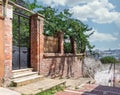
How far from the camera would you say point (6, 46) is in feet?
29.2

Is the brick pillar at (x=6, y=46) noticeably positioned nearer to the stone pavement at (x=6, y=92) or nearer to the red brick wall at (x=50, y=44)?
the stone pavement at (x=6, y=92)

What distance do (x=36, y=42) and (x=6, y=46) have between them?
278cm

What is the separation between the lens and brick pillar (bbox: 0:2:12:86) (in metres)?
8.70

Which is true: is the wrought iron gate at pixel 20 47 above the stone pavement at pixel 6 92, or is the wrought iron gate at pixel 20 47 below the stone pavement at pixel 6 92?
above

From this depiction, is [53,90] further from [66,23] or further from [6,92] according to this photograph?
[66,23]

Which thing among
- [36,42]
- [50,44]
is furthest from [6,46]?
[50,44]

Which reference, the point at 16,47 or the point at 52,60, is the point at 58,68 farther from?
the point at 16,47

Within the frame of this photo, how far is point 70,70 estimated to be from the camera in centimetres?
1518

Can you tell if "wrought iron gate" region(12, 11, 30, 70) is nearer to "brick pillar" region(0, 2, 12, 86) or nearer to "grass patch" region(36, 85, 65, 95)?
"brick pillar" region(0, 2, 12, 86)

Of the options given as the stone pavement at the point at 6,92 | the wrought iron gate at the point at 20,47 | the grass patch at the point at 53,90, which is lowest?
the grass patch at the point at 53,90

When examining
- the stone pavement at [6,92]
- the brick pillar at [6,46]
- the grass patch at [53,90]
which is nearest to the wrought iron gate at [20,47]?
the brick pillar at [6,46]

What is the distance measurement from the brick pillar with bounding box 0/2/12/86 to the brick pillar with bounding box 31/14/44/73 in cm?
246

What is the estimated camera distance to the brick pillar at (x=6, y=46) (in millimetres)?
8695

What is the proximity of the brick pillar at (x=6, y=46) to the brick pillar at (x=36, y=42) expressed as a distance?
8.08 feet
